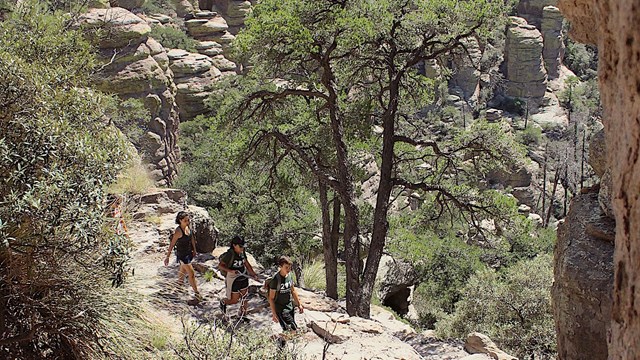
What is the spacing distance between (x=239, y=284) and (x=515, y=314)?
863 centimetres

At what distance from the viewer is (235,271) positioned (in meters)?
6.56

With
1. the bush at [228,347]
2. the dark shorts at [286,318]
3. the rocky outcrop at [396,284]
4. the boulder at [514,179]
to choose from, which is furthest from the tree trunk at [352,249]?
the boulder at [514,179]

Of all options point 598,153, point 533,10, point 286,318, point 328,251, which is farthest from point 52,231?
point 533,10

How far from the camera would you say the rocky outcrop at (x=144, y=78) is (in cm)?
2253

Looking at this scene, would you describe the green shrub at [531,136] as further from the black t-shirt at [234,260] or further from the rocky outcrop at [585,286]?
the rocky outcrop at [585,286]

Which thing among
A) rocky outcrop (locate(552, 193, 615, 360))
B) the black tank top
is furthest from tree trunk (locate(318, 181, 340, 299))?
rocky outcrop (locate(552, 193, 615, 360))

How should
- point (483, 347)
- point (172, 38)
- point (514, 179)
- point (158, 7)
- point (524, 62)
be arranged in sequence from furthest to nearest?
point (524, 62) < point (158, 7) < point (514, 179) < point (172, 38) < point (483, 347)

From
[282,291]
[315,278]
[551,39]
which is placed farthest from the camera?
[551,39]

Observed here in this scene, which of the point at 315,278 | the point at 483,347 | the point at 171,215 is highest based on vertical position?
the point at 171,215

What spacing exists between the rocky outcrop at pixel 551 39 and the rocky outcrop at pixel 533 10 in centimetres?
65

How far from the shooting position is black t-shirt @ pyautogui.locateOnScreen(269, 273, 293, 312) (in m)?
5.89

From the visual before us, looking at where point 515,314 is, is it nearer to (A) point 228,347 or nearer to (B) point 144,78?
(A) point 228,347

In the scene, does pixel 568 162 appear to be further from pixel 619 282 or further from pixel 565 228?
pixel 619 282

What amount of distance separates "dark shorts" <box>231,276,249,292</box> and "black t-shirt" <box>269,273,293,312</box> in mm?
870
